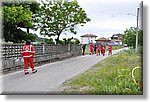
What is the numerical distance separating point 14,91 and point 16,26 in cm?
376

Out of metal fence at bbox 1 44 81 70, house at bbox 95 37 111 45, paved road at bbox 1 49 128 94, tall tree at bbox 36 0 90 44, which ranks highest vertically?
tall tree at bbox 36 0 90 44

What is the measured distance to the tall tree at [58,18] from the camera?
6.99 meters

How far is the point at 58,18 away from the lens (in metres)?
7.71

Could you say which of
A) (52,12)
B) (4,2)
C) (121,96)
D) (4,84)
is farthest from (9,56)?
(121,96)

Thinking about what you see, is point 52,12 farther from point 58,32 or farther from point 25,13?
point 25,13

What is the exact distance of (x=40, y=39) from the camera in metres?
7.24

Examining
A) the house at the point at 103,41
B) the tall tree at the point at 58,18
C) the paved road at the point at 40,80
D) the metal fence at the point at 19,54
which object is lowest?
the paved road at the point at 40,80

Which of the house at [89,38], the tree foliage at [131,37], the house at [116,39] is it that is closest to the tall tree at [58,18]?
the house at [89,38]

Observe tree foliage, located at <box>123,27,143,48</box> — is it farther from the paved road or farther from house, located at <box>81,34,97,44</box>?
house, located at <box>81,34,97,44</box>

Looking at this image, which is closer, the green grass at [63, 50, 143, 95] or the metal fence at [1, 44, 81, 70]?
the green grass at [63, 50, 143, 95]

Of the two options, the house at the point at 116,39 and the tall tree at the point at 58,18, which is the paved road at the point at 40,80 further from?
the tall tree at the point at 58,18

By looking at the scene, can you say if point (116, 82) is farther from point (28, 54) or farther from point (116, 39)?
point (28, 54)

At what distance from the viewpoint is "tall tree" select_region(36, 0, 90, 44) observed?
6.99 metres

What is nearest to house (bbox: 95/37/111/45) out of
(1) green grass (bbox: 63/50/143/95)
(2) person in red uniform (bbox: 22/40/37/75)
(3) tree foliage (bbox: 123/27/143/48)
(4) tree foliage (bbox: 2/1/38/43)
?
(3) tree foliage (bbox: 123/27/143/48)
